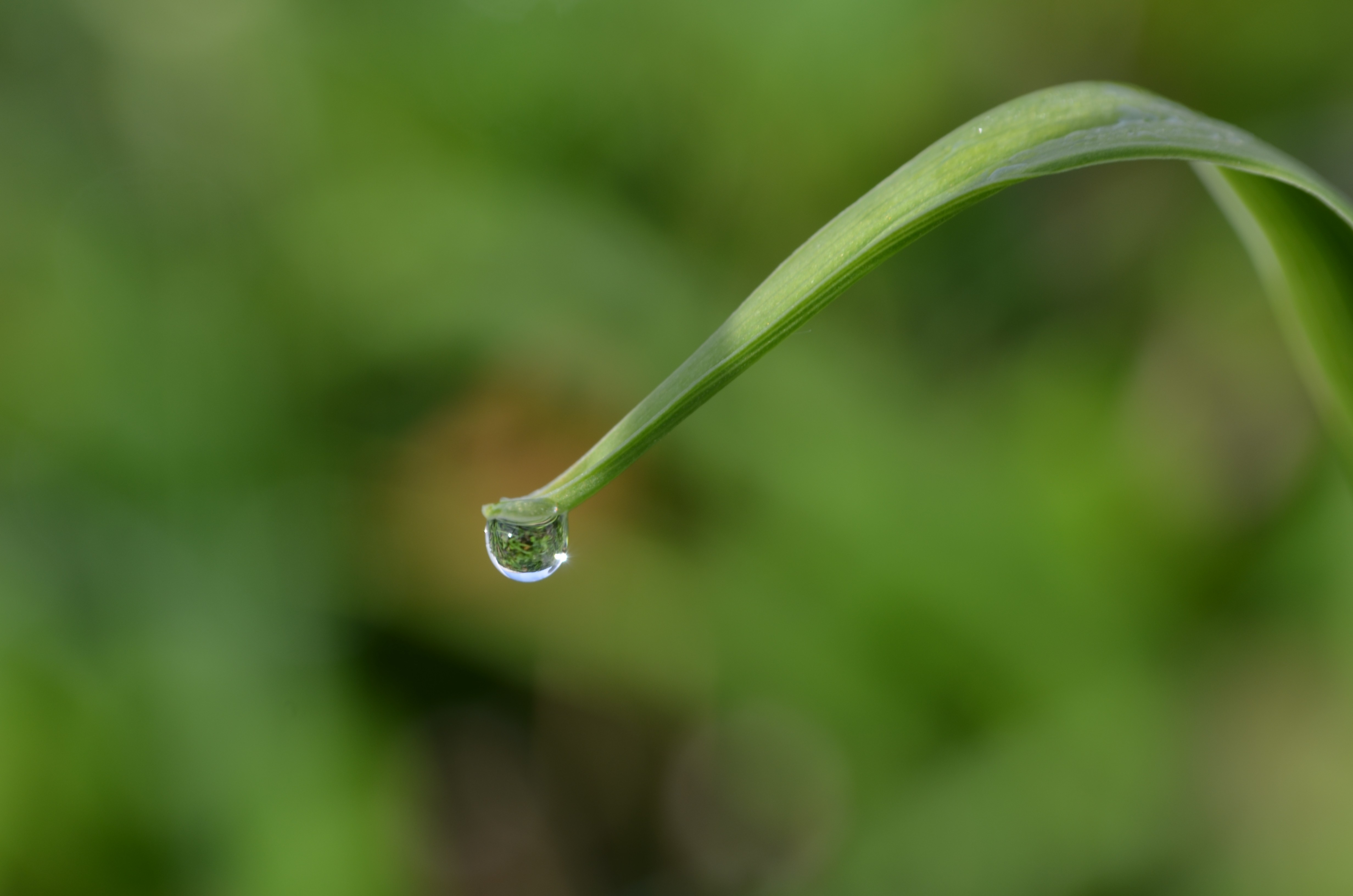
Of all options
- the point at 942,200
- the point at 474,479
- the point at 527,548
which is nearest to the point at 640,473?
the point at 474,479

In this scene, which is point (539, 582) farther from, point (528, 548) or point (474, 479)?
point (528, 548)

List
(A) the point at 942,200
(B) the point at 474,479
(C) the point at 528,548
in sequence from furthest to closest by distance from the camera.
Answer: (B) the point at 474,479
(C) the point at 528,548
(A) the point at 942,200

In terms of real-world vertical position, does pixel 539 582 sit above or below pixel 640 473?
below

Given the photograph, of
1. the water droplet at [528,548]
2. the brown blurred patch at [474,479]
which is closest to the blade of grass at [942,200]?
the water droplet at [528,548]

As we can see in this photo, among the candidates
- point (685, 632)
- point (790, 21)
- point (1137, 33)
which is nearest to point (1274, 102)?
point (1137, 33)

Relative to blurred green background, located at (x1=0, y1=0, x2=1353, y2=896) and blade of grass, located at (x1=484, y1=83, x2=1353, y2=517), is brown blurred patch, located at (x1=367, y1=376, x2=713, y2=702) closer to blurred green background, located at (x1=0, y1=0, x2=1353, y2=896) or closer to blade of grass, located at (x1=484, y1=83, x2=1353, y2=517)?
blurred green background, located at (x1=0, y1=0, x2=1353, y2=896)

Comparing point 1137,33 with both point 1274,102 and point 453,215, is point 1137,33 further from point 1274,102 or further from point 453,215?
point 453,215
